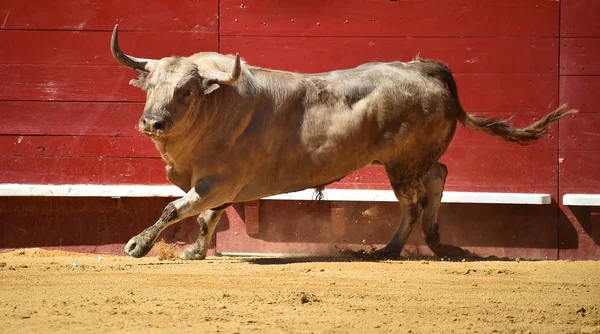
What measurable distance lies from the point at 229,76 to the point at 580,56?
297cm

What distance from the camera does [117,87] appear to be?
8.13 metres

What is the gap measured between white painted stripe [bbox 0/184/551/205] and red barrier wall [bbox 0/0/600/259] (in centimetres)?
11

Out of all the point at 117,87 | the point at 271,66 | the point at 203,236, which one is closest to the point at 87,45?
the point at 117,87

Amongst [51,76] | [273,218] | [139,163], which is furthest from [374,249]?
[51,76]

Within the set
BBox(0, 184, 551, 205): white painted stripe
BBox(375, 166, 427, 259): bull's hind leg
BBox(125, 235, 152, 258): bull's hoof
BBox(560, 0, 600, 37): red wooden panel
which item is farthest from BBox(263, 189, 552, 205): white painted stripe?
BBox(125, 235, 152, 258): bull's hoof

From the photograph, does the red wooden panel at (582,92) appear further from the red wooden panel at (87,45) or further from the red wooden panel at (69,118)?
the red wooden panel at (69,118)

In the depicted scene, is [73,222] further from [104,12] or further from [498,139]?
[498,139]

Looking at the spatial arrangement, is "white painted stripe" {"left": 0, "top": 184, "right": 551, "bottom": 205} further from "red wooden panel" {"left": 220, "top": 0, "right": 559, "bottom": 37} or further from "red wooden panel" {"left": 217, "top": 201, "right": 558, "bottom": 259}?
"red wooden panel" {"left": 220, "top": 0, "right": 559, "bottom": 37}

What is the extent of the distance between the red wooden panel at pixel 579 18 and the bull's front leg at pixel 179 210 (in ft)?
10.5

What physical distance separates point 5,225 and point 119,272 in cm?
233

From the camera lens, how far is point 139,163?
26.8ft

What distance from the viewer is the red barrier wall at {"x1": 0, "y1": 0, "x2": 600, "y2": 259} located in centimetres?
809

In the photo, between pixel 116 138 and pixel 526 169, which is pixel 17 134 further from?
pixel 526 169

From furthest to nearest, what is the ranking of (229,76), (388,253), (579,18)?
(579,18) < (388,253) < (229,76)
